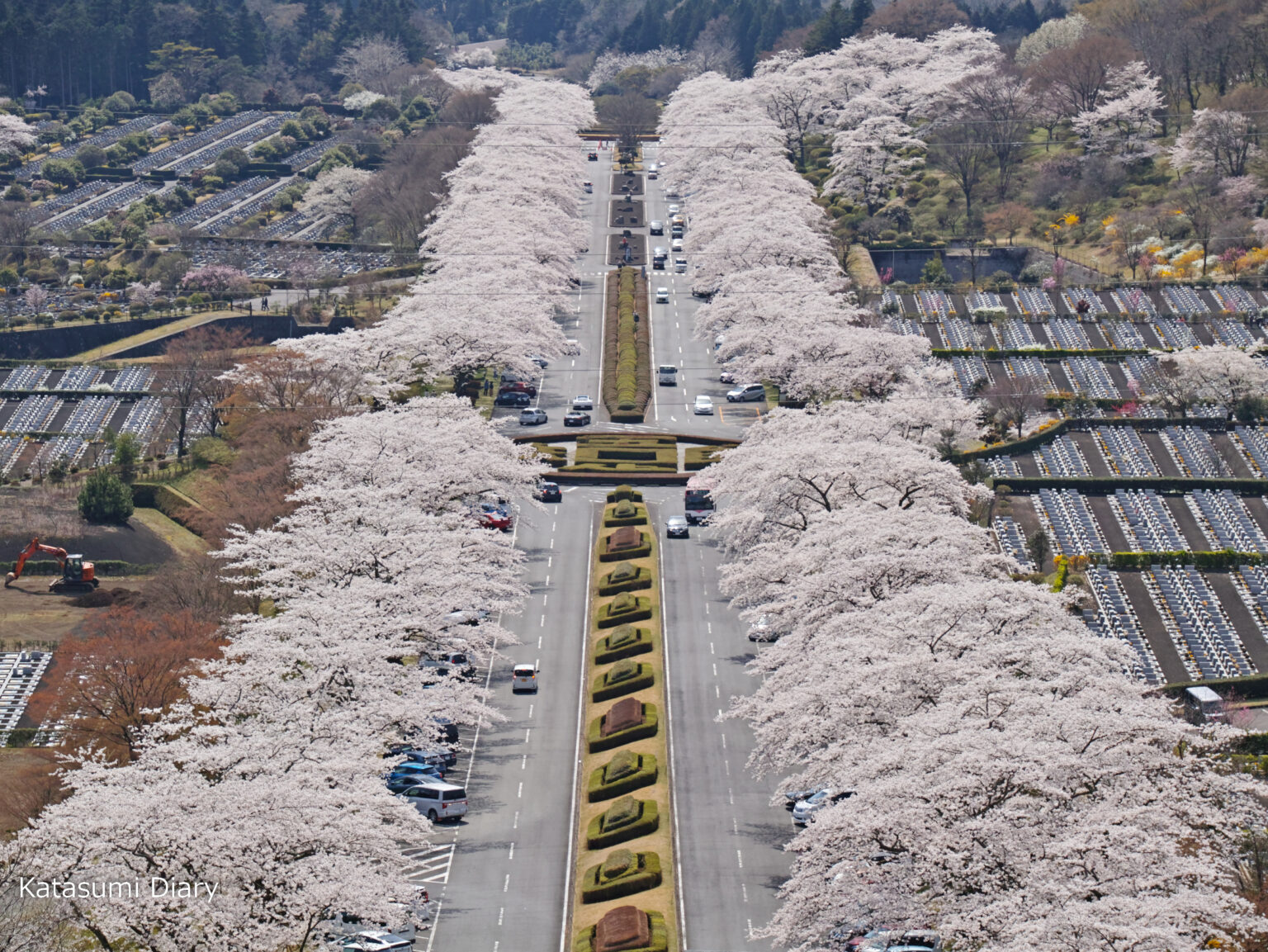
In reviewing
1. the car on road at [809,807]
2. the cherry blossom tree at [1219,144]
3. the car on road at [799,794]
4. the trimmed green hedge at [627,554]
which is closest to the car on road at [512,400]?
the trimmed green hedge at [627,554]

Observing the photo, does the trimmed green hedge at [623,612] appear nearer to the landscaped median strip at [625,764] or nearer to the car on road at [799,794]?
the landscaped median strip at [625,764]

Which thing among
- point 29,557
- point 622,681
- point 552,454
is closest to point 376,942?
point 622,681

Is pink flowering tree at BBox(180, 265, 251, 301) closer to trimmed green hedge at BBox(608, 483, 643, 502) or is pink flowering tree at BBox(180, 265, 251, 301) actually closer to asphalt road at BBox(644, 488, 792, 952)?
trimmed green hedge at BBox(608, 483, 643, 502)

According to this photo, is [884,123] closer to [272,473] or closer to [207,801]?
[272,473]

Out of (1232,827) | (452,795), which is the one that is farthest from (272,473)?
(1232,827)

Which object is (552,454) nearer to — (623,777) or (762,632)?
(762,632)

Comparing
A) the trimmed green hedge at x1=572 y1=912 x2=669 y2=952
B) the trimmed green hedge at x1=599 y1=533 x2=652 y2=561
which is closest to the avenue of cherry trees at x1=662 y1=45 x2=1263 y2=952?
the trimmed green hedge at x1=572 y1=912 x2=669 y2=952
